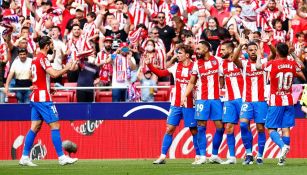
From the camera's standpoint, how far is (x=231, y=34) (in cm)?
3114

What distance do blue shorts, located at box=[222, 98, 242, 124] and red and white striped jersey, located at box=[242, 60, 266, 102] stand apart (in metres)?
0.20

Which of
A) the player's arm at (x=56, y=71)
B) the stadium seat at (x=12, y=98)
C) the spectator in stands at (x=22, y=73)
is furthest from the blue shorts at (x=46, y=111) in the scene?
the stadium seat at (x=12, y=98)

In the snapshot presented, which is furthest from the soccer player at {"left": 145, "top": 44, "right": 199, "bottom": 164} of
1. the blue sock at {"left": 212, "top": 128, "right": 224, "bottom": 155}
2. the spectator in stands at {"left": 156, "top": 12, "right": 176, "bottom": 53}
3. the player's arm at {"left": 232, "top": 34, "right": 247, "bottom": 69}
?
the spectator in stands at {"left": 156, "top": 12, "right": 176, "bottom": 53}

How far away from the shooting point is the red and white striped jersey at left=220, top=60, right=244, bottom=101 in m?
25.0

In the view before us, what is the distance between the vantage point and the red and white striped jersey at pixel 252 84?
A: 24.7 metres

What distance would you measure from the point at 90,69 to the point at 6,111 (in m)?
2.37

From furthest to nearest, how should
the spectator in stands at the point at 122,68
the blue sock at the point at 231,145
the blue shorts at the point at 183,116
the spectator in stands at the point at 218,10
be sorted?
the spectator in stands at the point at 218,10 → the spectator in stands at the point at 122,68 → the blue shorts at the point at 183,116 → the blue sock at the point at 231,145

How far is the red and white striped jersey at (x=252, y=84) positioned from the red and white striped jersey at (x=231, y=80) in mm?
200

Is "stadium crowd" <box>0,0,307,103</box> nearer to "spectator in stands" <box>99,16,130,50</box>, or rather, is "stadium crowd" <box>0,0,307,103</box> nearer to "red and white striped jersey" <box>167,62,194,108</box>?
"spectator in stands" <box>99,16,130,50</box>

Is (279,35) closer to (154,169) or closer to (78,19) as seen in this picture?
(78,19)

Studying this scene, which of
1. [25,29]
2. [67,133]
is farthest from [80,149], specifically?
[25,29]

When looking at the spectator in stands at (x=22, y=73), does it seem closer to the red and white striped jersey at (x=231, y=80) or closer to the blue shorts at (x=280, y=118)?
the red and white striped jersey at (x=231, y=80)

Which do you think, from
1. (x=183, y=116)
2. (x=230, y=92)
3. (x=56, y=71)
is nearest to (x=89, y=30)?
(x=183, y=116)

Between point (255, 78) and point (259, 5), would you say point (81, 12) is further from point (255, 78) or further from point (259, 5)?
point (255, 78)
